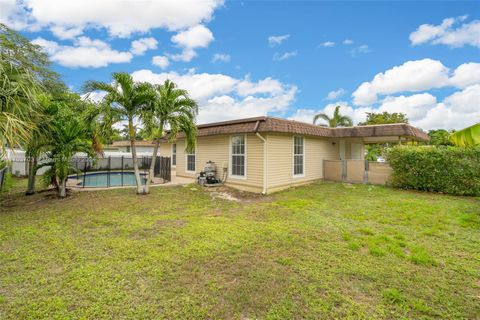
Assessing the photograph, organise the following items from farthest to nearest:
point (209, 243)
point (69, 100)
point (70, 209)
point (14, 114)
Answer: point (69, 100) < point (70, 209) < point (14, 114) < point (209, 243)

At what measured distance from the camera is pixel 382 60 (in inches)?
537

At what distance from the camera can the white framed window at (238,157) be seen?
9.80 meters

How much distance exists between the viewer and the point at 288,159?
1006cm

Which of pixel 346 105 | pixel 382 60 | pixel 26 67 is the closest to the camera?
pixel 26 67

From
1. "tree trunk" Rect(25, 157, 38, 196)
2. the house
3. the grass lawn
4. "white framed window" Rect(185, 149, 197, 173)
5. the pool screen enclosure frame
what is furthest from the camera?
"white framed window" Rect(185, 149, 197, 173)

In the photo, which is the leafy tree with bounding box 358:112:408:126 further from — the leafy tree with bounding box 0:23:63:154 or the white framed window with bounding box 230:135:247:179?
the leafy tree with bounding box 0:23:63:154

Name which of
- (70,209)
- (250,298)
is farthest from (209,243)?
(70,209)

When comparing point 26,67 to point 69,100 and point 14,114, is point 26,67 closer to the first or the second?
point 14,114

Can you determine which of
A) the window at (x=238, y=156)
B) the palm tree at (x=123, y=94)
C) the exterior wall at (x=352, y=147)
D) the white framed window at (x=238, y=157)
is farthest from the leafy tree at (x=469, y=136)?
the exterior wall at (x=352, y=147)

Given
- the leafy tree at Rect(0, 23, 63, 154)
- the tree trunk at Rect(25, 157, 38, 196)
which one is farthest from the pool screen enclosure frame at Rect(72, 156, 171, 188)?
the leafy tree at Rect(0, 23, 63, 154)

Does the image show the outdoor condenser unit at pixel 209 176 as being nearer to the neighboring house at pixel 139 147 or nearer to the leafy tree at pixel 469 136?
the leafy tree at pixel 469 136

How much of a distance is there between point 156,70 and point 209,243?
1342cm

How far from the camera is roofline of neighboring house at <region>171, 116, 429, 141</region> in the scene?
8.77m

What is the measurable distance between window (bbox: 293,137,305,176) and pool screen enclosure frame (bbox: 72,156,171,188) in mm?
6534
